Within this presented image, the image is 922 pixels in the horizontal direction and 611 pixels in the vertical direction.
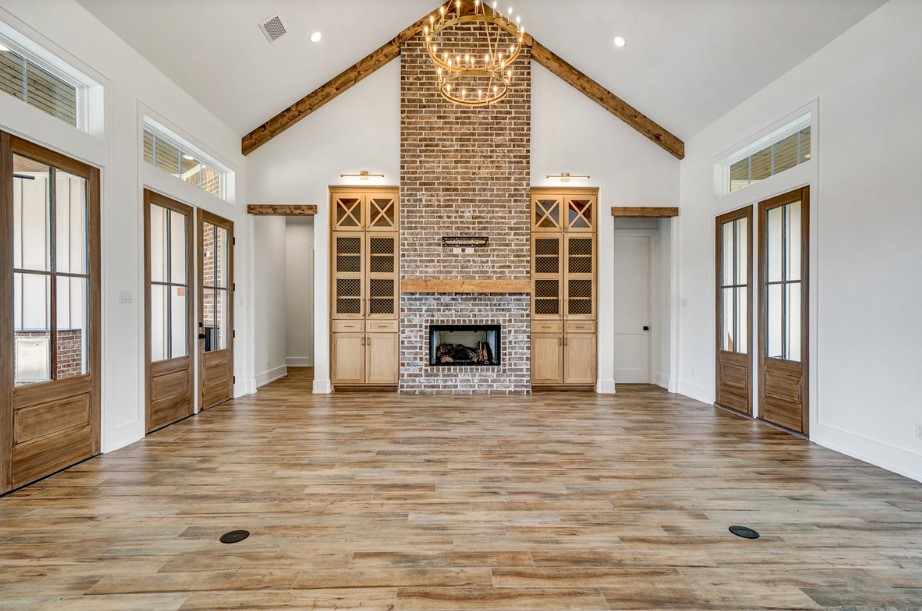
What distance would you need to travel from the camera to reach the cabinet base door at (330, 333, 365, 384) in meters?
6.49

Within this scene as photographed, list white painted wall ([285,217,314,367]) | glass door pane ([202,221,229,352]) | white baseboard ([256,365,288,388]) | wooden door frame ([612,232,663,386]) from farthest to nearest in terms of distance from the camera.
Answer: white painted wall ([285,217,314,367]) < wooden door frame ([612,232,663,386]) < white baseboard ([256,365,288,388]) < glass door pane ([202,221,229,352])

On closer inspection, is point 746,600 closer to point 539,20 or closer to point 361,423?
point 361,423

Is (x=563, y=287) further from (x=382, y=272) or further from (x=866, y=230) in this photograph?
(x=866, y=230)

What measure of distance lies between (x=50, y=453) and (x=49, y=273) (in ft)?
4.36

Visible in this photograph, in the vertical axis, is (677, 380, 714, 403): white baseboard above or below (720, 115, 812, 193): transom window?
below

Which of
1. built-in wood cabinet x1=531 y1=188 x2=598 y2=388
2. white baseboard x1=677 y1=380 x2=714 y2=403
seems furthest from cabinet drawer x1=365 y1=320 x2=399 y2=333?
white baseboard x1=677 y1=380 x2=714 y2=403

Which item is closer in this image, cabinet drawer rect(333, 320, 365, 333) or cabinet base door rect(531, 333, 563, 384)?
cabinet drawer rect(333, 320, 365, 333)

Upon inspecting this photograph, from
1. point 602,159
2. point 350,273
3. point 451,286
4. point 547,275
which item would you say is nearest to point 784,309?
point 547,275

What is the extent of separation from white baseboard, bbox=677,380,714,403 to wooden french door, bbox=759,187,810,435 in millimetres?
944

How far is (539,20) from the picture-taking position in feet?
18.9

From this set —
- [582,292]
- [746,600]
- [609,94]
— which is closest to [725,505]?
[746,600]

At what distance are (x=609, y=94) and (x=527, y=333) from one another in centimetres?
358

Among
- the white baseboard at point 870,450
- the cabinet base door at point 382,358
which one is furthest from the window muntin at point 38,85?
the white baseboard at point 870,450

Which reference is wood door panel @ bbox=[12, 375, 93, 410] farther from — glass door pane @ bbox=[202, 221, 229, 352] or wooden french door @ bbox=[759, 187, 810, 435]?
wooden french door @ bbox=[759, 187, 810, 435]
